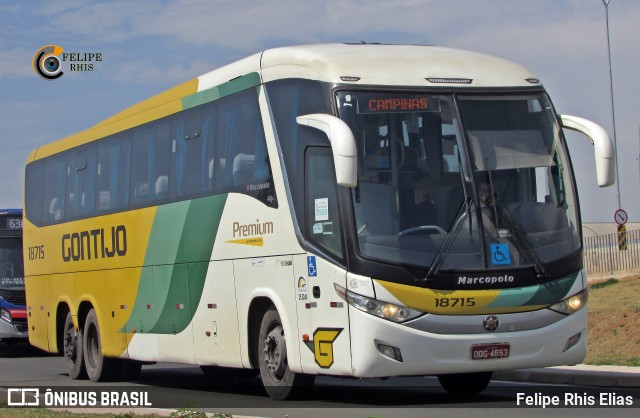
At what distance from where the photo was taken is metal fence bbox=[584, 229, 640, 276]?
45156 mm

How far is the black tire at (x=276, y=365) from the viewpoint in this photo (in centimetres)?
1439

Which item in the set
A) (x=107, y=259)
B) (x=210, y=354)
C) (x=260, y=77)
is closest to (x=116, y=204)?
(x=107, y=259)

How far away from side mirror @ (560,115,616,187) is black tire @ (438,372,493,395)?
9.80 ft

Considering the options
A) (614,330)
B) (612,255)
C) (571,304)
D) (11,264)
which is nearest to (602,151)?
(571,304)

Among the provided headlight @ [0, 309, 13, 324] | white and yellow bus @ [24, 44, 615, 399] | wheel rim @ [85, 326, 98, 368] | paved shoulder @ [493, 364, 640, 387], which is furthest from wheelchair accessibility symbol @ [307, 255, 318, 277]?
headlight @ [0, 309, 13, 324]

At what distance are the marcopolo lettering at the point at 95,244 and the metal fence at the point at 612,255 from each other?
26.0 metres

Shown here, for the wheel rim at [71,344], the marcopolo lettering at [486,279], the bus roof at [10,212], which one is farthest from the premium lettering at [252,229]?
the bus roof at [10,212]

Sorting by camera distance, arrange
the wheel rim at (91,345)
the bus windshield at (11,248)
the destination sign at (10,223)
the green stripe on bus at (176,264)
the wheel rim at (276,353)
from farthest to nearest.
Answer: the destination sign at (10,223) < the bus windshield at (11,248) < the wheel rim at (91,345) < the green stripe on bus at (176,264) < the wheel rim at (276,353)

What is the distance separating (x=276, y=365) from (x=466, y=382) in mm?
2463

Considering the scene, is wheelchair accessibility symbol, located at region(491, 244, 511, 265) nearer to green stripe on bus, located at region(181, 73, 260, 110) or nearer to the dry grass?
green stripe on bus, located at region(181, 73, 260, 110)

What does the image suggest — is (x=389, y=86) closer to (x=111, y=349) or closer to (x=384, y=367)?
(x=384, y=367)

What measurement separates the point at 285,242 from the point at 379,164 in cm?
161

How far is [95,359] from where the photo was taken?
21.1 m
